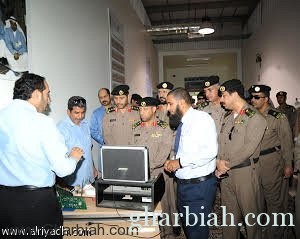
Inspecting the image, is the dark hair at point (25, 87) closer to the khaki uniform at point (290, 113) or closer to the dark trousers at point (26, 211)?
the dark trousers at point (26, 211)

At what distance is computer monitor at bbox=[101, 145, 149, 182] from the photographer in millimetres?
1805

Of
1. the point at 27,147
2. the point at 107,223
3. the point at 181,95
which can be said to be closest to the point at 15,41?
the point at 27,147

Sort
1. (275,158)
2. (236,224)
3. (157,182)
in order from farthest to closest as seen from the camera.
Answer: (275,158) < (236,224) < (157,182)

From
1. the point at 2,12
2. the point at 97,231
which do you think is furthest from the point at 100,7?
the point at 97,231

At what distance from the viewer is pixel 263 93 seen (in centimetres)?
311

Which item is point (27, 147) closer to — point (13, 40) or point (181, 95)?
point (13, 40)

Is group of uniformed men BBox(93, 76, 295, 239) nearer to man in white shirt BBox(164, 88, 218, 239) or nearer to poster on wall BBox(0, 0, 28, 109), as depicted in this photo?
man in white shirt BBox(164, 88, 218, 239)

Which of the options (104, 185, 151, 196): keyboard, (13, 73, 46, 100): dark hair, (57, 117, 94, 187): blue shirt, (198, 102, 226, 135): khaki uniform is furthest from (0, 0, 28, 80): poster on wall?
(198, 102, 226, 135): khaki uniform

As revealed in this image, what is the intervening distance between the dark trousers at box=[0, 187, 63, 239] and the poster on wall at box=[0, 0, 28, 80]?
820mm

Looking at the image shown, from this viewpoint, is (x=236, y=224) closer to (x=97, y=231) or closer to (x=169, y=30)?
(x=97, y=231)

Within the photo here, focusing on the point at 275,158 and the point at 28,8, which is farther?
the point at 275,158

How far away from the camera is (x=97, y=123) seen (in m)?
3.53

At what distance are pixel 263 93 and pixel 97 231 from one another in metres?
2.27

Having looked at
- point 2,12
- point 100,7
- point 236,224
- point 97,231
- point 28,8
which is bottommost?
point 236,224
